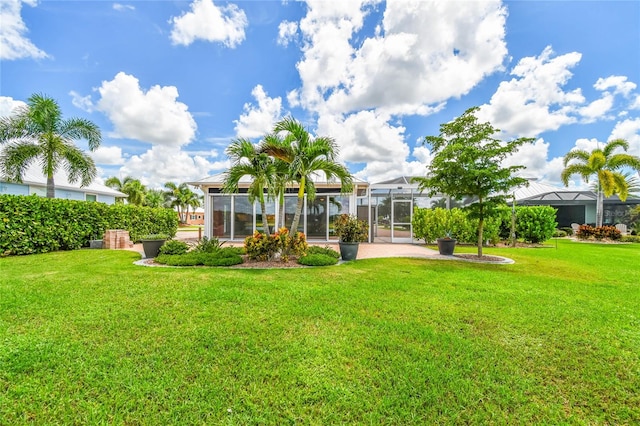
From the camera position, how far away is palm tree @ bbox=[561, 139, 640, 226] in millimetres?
16650

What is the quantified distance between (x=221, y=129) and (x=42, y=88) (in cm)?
759

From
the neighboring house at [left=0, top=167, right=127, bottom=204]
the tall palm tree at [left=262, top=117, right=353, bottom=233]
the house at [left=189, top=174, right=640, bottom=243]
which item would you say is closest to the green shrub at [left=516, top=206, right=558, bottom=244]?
the house at [left=189, top=174, right=640, bottom=243]

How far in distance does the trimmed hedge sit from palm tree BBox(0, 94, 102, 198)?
10.2ft

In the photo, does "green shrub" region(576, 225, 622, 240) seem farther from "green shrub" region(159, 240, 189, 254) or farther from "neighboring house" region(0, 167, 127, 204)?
"neighboring house" region(0, 167, 127, 204)

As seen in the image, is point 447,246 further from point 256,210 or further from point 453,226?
point 256,210

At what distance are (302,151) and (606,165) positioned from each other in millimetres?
21098

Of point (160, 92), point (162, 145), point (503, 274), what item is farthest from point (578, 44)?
point (162, 145)

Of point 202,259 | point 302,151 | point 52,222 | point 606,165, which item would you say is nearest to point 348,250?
point 302,151

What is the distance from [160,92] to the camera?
12.8 metres

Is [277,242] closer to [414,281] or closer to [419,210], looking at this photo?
[414,281]

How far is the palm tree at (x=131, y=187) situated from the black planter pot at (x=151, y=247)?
94.4ft

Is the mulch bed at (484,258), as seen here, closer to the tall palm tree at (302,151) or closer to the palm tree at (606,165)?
the tall palm tree at (302,151)

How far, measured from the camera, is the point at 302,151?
7.84m

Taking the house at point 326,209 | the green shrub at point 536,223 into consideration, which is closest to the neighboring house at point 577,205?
the green shrub at point 536,223
